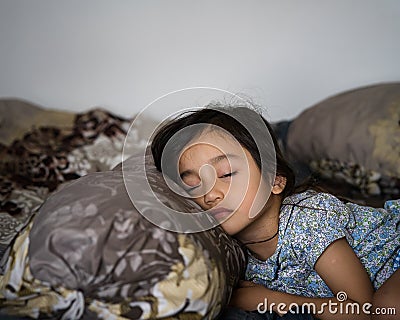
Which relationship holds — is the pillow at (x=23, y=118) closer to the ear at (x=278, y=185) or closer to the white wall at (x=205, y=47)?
the white wall at (x=205, y=47)

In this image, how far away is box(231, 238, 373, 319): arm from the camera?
107cm

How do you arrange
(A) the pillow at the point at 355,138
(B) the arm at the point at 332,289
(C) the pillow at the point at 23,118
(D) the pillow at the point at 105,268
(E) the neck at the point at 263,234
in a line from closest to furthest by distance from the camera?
(D) the pillow at the point at 105,268 → (B) the arm at the point at 332,289 → (E) the neck at the point at 263,234 → (A) the pillow at the point at 355,138 → (C) the pillow at the point at 23,118

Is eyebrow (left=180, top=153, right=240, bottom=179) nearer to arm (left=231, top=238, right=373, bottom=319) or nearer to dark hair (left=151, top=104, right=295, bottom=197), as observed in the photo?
dark hair (left=151, top=104, right=295, bottom=197)

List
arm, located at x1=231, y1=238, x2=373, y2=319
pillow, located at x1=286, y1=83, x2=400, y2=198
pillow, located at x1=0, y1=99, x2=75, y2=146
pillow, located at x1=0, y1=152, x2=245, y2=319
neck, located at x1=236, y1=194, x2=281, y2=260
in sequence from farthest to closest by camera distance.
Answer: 1. pillow, located at x1=0, y1=99, x2=75, y2=146
2. pillow, located at x1=286, y1=83, x2=400, y2=198
3. neck, located at x1=236, y1=194, x2=281, y2=260
4. arm, located at x1=231, y1=238, x2=373, y2=319
5. pillow, located at x1=0, y1=152, x2=245, y2=319

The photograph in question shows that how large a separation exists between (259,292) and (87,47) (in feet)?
4.71

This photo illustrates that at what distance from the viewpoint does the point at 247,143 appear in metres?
1.21

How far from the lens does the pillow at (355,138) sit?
1684 mm

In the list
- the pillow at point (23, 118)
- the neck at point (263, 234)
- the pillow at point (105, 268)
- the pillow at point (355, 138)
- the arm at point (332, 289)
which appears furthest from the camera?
the pillow at point (23, 118)

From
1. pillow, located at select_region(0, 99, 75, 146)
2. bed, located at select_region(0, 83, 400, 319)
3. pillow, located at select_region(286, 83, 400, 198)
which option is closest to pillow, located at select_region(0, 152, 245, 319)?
bed, located at select_region(0, 83, 400, 319)

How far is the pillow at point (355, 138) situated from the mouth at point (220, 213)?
2.37 feet

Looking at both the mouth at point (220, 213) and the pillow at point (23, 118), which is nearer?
the mouth at point (220, 213)

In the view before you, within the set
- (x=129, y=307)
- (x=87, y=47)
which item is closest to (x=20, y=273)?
(x=129, y=307)

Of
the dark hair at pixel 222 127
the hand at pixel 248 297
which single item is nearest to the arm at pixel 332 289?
the hand at pixel 248 297

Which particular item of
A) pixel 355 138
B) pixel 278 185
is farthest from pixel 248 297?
pixel 355 138
